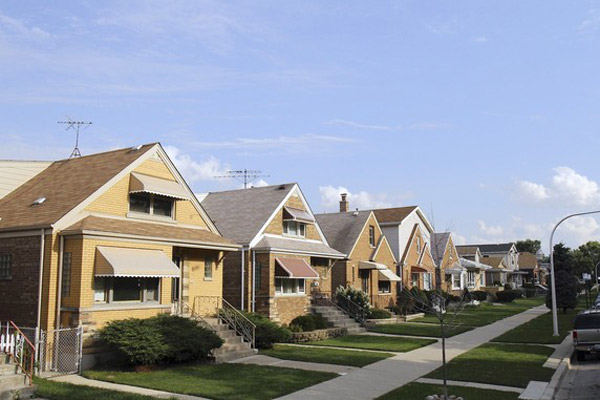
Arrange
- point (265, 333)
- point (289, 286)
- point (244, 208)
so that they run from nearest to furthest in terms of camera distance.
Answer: point (265, 333)
point (289, 286)
point (244, 208)

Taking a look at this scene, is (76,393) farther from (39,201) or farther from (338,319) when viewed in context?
(338,319)

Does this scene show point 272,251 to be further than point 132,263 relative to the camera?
Yes

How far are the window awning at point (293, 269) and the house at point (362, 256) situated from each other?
20.1 ft

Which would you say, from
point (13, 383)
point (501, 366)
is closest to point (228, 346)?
point (13, 383)

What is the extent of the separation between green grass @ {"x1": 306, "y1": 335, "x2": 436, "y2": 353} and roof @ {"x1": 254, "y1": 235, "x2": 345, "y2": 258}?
4684 millimetres

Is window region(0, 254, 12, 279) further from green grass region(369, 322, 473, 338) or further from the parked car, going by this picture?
the parked car

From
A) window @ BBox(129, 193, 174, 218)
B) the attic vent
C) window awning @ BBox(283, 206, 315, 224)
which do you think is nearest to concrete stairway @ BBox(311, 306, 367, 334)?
window awning @ BBox(283, 206, 315, 224)

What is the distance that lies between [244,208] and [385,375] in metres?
15.0

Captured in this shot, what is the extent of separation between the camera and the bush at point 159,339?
52.2ft

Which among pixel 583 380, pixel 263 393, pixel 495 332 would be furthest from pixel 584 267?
pixel 263 393

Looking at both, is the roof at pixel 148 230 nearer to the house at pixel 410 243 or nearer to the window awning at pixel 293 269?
the window awning at pixel 293 269

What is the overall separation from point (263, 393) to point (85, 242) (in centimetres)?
728

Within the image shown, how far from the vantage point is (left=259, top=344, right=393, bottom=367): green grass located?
18656 millimetres

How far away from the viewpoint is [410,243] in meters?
46.3
